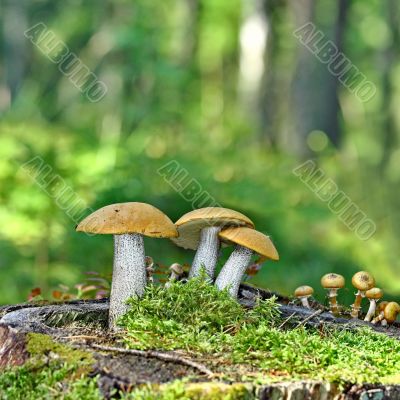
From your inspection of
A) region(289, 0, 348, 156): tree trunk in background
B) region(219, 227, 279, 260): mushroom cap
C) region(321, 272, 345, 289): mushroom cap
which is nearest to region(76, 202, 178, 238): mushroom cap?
region(219, 227, 279, 260): mushroom cap

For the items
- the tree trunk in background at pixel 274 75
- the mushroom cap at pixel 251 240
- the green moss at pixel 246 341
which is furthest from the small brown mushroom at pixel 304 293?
the tree trunk in background at pixel 274 75

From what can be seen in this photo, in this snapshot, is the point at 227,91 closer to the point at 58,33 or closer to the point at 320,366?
the point at 58,33

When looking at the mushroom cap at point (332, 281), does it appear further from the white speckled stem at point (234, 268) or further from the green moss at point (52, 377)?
the green moss at point (52, 377)

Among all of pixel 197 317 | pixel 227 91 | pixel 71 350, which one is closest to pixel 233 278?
pixel 197 317

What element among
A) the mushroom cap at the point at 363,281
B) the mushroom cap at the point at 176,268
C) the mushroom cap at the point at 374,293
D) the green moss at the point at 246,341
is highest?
the mushroom cap at the point at 363,281

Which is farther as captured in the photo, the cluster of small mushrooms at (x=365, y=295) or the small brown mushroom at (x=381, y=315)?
the small brown mushroom at (x=381, y=315)

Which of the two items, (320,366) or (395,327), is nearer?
(320,366)

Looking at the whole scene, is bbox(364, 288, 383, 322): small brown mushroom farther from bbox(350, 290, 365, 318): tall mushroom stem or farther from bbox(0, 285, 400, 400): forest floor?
bbox(0, 285, 400, 400): forest floor

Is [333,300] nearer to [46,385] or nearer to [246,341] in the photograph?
[246,341]
